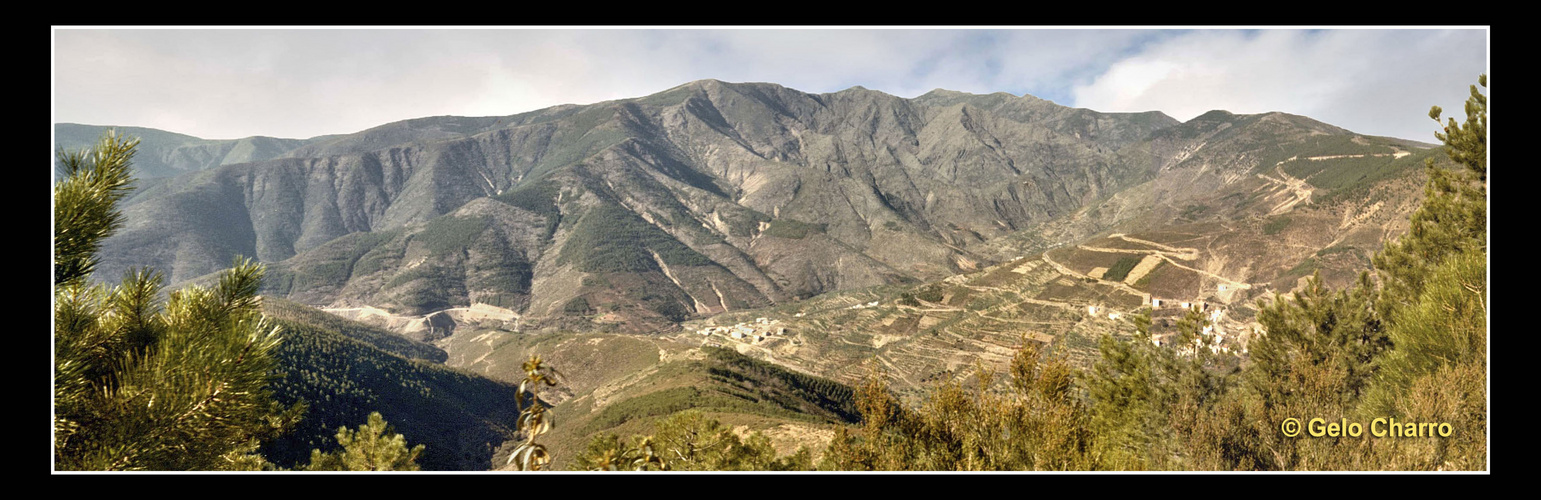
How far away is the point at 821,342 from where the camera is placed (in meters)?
97.4

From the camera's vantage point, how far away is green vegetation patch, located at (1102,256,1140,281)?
245 feet

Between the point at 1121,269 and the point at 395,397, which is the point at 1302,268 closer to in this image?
the point at 1121,269

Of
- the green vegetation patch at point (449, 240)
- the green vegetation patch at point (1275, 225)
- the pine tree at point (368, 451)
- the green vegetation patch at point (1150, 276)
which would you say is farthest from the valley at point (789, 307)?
the pine tree at point (368, 451)

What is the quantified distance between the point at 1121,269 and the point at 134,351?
85.1 metres

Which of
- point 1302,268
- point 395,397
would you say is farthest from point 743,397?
point 1302,268

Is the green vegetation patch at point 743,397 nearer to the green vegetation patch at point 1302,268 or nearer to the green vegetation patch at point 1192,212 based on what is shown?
the green vegetation patch at point 1302,268

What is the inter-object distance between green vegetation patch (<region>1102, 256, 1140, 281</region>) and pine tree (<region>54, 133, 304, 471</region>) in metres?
82.3

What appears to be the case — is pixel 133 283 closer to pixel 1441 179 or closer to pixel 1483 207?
pixel 1483 207

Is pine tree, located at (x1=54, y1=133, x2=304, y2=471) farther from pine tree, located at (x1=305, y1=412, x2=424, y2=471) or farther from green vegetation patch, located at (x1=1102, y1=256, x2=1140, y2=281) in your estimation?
green vegetation patch, located at (x1=1102, y1=256, x2=1140, y2=281)

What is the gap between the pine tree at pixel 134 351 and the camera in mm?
3197

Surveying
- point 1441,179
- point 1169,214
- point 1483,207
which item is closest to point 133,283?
point 1483,207

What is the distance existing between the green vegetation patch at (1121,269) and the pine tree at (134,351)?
82.3 metres

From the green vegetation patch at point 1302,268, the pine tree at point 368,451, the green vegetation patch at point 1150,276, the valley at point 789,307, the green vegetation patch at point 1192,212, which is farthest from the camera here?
the green vegetation patch at point 1192,212

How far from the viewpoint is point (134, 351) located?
3471 mm
